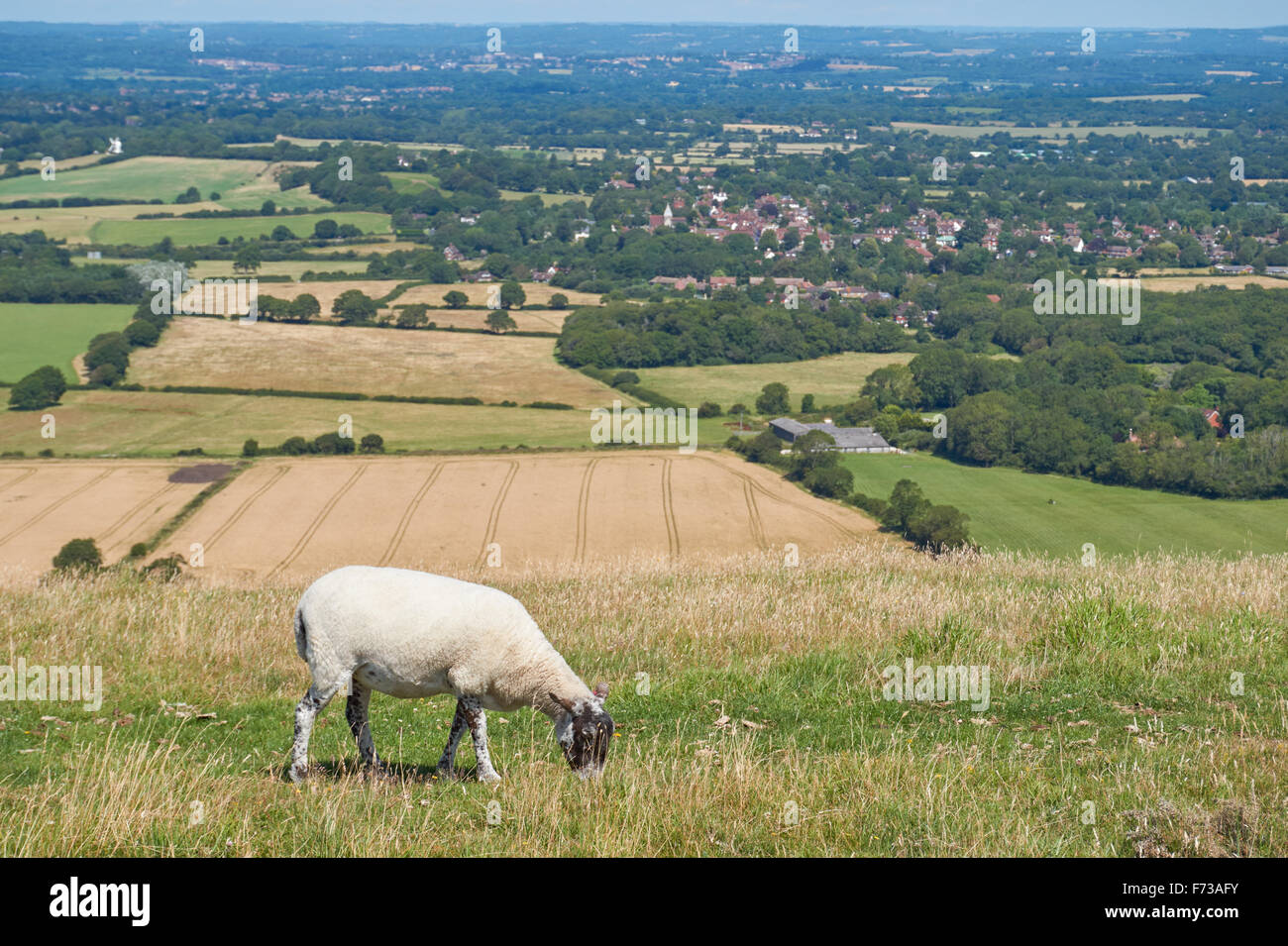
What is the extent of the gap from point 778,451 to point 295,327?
55.9 metres

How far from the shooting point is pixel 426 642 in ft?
26.7

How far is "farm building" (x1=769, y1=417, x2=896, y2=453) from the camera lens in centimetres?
7480

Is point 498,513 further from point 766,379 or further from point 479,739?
point 766,379

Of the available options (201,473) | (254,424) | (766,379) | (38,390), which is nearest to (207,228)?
(38,390)

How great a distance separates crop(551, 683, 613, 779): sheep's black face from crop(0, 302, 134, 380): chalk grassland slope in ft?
277

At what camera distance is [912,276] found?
529ft

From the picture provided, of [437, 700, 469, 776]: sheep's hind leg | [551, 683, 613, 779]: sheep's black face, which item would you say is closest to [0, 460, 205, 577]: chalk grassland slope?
[437, 700, 469, 776]: sheep's hind leg

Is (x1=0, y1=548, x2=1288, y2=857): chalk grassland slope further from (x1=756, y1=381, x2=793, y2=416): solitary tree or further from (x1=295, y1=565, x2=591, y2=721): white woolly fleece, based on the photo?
(x1=756, y1=381, x2=793, y2=416): solitary tree

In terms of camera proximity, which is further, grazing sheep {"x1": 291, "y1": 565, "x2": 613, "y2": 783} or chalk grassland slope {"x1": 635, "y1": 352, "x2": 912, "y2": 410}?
chalk grassland slope {"x1": 635, "y1": 352, "x2": 912, "y2": 410}

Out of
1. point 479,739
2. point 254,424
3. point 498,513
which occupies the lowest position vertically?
point 498,513

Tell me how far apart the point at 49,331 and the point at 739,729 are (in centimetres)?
11120

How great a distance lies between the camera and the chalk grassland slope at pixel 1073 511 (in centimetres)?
5556

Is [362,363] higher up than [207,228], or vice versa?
[207,228]
